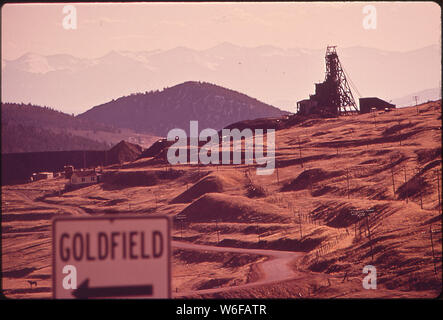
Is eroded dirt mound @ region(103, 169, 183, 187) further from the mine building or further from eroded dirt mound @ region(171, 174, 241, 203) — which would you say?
the mine building

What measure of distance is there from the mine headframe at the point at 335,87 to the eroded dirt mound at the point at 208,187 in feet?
112

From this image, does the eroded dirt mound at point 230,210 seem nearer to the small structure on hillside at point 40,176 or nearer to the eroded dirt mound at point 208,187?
the eroded dirt mound at point 208,187

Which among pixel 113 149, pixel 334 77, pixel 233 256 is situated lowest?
pixel 233 256

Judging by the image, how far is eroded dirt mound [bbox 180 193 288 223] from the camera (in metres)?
73.4

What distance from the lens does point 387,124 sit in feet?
350

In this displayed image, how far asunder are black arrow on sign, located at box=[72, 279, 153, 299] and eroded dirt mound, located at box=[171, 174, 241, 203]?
263 feet

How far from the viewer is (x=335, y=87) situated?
4705 inches

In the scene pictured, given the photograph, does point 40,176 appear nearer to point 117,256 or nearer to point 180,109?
point 180,109

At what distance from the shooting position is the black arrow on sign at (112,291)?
18.1 ft

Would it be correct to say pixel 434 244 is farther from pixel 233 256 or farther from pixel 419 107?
pixel 419 107

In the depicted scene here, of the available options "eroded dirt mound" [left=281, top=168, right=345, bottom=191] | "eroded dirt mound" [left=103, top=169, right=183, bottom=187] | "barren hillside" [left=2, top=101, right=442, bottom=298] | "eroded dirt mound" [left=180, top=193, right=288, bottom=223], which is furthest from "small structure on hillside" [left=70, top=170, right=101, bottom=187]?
"eroded dirt mound" [left=281, top=168, right=345, bottom=191]

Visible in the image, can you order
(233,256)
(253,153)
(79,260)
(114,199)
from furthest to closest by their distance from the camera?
(253,153) < (114,199) < (233,256) < (79,260)
